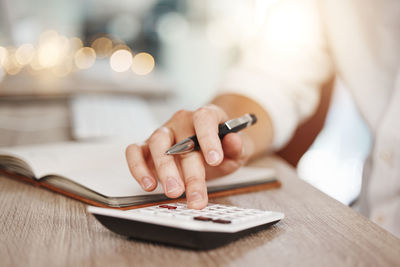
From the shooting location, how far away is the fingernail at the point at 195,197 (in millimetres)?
432

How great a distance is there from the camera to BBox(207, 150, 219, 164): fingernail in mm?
469

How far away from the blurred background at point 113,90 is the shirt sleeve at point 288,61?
9 cm

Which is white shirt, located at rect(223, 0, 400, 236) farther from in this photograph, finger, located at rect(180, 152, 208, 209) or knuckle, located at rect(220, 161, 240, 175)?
finger, located at rect(180, 152, 208, 209)

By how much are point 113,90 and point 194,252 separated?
1.24 metres

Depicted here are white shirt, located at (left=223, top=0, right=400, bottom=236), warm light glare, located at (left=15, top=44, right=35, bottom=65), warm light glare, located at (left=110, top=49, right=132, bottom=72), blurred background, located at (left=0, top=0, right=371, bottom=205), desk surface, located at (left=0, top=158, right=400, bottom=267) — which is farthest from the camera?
warm light glare, located at (left=110, top=49, right=132, bottom=72)

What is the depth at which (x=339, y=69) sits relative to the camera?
94cm

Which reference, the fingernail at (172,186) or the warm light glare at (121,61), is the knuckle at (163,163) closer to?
the fingernail at (172,186)

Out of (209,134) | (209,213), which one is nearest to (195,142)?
(209,134)

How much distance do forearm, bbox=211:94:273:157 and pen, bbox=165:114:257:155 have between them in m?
0.16

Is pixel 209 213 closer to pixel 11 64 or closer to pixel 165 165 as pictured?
pixel 165 165

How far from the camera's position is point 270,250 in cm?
35

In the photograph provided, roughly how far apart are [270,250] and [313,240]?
0.06 metres

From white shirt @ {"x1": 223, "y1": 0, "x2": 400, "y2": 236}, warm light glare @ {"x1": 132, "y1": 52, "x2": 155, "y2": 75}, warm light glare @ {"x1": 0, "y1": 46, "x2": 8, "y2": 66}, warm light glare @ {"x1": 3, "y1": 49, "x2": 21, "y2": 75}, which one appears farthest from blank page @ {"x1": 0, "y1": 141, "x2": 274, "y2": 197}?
warm light glare @ {"x1": 132, "y1": 52, "x2": 155, "y2": 75}

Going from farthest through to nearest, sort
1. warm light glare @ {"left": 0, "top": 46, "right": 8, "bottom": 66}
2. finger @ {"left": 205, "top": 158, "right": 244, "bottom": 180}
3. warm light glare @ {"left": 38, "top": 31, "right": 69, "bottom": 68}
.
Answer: warm light glare @ {"left": 38, "top": 31, "right": 69, "bottom": 68}, warm light glare @ {"left": 0, "top": 46, "right": 8, "bottom": 66}, finger @ {"left": 205, "top": 158, "right": 244, "bottom": 180}
